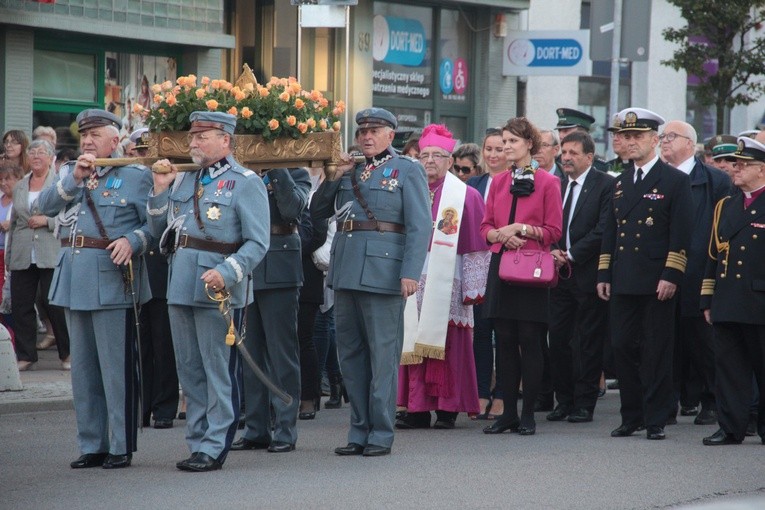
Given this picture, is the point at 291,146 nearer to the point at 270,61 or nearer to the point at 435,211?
the point at 435,211

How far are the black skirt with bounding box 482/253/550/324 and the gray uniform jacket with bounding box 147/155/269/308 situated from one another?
2333mm

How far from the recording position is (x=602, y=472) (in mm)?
8758

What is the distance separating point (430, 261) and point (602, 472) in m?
2.70

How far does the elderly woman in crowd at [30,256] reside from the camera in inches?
541

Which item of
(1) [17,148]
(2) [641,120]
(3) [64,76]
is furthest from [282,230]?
(3) [64,76]

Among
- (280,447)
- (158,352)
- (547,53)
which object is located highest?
(547,53)

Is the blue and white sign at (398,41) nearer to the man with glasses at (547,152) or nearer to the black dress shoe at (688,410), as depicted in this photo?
the man with glasses at (547,152)

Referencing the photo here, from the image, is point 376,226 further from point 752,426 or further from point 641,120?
point 752,426

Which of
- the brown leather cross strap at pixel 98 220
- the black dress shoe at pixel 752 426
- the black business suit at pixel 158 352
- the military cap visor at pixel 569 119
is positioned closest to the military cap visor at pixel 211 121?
the brown leather cross strap at pixel 98 220

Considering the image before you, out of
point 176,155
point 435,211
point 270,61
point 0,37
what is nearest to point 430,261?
point 435,211

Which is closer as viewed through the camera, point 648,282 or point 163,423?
point 648,282

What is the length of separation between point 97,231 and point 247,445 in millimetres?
1833

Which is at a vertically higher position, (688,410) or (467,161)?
(467,161)

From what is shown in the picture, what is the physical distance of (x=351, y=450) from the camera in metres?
9.38
